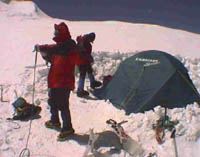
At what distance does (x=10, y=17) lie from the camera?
1627 cm

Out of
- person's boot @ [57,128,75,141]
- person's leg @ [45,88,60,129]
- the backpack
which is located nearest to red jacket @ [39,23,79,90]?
person's leg @ [45,88,60,129]

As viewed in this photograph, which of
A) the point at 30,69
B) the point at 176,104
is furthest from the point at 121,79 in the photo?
the point at 30,69

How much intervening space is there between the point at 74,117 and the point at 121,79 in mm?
1578

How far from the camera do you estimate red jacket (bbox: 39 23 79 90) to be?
491 centimetres

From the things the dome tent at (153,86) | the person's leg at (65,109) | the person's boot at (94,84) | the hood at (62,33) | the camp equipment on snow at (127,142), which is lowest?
the camp equipment on snow at (127,142)

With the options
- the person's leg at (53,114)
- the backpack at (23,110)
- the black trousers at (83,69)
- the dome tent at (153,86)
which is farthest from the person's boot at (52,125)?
the black trousers at (83,69)

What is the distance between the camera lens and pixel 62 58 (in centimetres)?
494

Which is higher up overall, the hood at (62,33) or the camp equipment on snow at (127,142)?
the hood at (62,33)

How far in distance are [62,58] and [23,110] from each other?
4.93 ft

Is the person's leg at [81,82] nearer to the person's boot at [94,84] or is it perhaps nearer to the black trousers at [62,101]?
the person's boot at [94,84]

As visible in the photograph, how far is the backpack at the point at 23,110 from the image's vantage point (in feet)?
18.7

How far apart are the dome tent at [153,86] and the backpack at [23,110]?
1.76 meters

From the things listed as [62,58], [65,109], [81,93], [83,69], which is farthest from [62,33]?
[81,93]

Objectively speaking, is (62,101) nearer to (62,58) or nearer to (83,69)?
(62,58)
